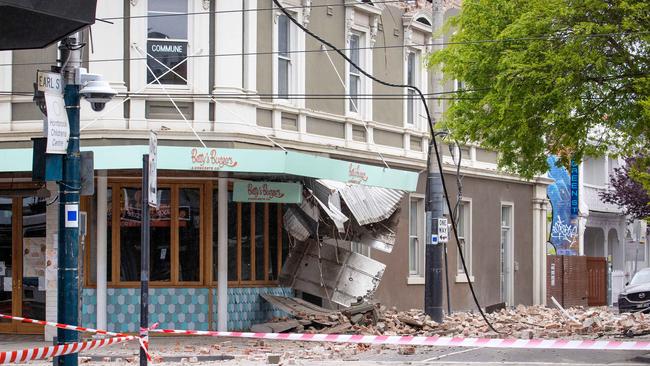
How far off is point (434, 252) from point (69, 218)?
12.0m

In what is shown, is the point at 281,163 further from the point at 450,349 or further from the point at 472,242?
the point at 472,242

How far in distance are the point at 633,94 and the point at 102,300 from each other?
10.6 meters

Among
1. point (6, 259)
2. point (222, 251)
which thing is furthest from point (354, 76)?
point (6, 259)

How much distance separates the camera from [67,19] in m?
→ 7.09

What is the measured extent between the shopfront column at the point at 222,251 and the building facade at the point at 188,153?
3 centimetres

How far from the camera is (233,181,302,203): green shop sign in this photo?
21.8m

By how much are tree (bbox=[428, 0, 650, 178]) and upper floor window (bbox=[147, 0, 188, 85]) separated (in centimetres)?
519

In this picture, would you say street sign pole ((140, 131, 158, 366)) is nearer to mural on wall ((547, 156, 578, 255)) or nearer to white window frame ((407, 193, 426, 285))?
white window frame ((407, 193, 426, 285))

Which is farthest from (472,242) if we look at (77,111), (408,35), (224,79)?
(77,111)

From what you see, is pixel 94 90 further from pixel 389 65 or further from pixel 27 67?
pixel 389 65

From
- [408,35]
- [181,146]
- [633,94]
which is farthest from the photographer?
[408,35]

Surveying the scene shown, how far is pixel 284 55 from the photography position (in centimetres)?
2384

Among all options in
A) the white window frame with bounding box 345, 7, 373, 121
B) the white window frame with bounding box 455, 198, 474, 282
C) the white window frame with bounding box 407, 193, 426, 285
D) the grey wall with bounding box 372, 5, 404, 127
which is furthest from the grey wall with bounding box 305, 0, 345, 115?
the white window frame with bounding box 455, 198, 474, 282

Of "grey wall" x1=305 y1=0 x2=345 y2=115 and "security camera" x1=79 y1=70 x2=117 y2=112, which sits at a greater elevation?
"grey wall" x1=305 y1=0 x2=345 y2=115
